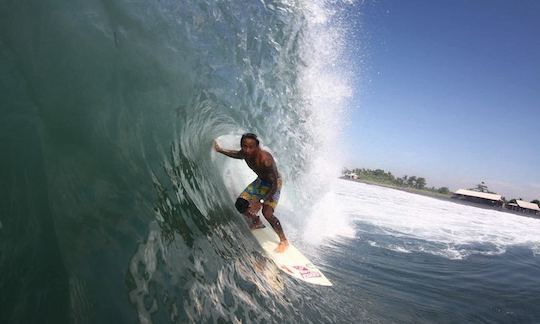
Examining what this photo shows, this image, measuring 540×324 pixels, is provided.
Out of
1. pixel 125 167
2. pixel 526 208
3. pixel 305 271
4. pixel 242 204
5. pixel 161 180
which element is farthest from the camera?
pixel 526 208

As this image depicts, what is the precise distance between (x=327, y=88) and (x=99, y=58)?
282 inches

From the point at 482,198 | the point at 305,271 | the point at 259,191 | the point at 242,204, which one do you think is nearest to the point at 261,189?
the point at 259,191

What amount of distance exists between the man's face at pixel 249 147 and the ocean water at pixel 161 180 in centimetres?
76

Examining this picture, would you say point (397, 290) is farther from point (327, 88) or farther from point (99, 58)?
point (327, 88)

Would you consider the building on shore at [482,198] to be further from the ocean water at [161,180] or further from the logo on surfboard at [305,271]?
the logo on surfboard at [305,271]

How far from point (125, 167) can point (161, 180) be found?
511 millimetres

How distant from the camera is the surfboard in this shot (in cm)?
507

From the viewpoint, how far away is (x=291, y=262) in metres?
5.32

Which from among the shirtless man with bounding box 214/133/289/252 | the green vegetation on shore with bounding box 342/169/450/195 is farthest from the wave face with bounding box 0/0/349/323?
the green vegetation on shore with bounding box 342/169/450/195

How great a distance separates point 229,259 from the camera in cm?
399

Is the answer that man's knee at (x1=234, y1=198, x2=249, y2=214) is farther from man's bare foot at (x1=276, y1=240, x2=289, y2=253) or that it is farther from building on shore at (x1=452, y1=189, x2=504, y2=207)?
building on shore at (x1=452, y1=189, x2=504, y2=207)

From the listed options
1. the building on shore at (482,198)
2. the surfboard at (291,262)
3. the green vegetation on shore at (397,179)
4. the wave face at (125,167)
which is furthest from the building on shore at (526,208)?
the wave face at (125,167)

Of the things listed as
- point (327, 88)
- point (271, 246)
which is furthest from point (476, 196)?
point (271, 246)

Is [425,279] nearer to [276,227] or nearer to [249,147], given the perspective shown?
[276,227]
